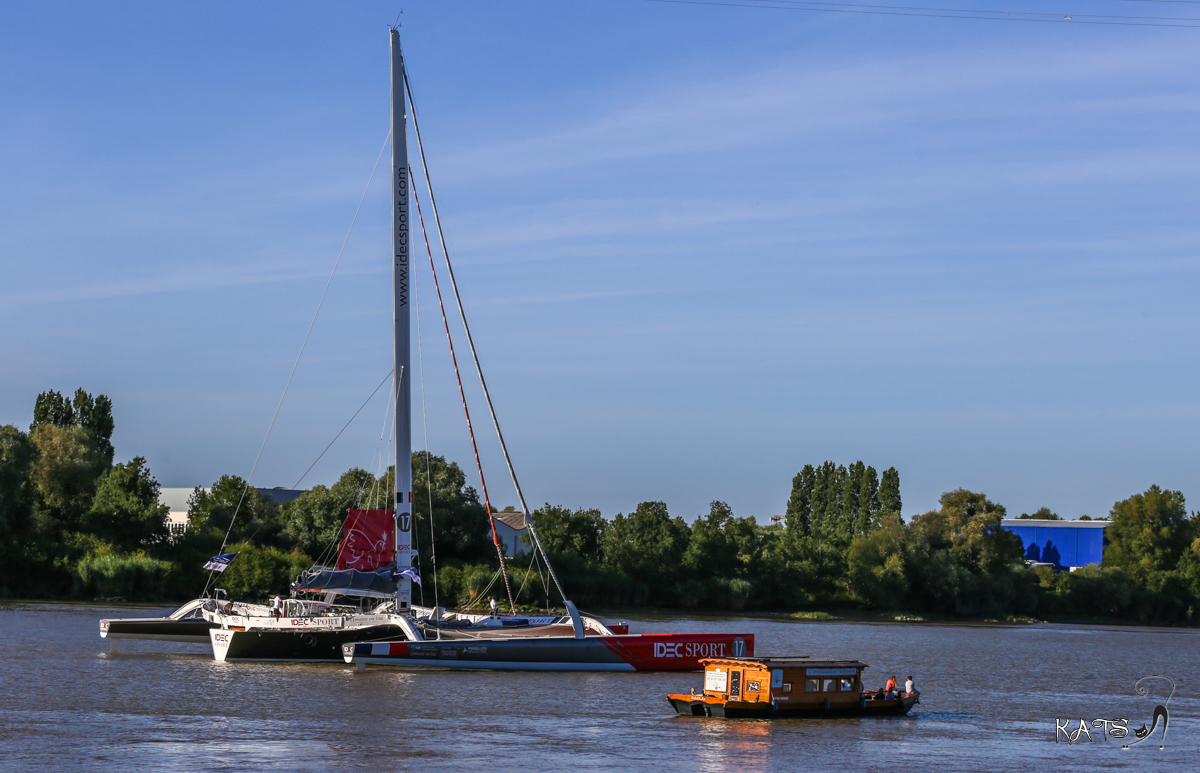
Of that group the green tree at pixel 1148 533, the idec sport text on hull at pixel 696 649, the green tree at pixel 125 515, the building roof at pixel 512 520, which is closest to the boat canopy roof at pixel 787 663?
the idec sport text on hull at pixel 696 649

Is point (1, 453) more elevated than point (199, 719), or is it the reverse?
Result: point (1, 453)

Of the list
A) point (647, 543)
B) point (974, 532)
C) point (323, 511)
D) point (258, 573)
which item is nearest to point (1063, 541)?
point (974, 532)

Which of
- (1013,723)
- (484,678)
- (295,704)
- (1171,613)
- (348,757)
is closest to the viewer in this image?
(348,757)

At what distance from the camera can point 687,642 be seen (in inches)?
1711

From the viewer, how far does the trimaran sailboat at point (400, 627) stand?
4050 cm

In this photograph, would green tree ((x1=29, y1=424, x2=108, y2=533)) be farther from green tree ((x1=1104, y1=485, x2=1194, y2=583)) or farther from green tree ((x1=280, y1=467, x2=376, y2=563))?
green tree ((x1=1104, y1=485, x2=1194, y2=583))

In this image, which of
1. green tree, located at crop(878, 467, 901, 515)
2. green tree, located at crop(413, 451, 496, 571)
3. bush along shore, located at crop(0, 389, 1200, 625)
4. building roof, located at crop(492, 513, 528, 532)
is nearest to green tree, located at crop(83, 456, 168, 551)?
bush along shore, located at crop(0, 389, 1200, 625)

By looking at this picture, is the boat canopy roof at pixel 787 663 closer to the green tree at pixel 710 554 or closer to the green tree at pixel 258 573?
the green tree at pixel 258 573

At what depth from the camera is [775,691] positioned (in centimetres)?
3412

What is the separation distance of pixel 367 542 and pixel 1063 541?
110 m

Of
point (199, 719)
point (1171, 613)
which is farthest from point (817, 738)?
point (1171, 613)

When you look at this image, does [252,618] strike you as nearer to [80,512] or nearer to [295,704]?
[295,704]

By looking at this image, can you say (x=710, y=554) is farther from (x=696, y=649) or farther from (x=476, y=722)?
(x=476, y=722)

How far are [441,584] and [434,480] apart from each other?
8.12m
